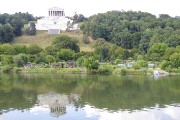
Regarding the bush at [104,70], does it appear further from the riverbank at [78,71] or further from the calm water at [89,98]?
the calm water at [89,98]

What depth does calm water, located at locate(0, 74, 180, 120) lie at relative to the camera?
24.0 m

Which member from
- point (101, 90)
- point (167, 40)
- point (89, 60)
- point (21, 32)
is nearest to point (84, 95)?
point (101, 90)

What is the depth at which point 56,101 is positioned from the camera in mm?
28672

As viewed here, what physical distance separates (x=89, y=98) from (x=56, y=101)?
2823 mm

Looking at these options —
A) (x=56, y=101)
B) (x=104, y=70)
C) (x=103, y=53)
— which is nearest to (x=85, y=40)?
(x=103, y=53)

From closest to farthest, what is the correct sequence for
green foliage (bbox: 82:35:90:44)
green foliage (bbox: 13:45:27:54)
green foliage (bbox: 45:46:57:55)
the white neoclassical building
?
green foliage (bbox: 45:46:57:55) → green foliage (bbox: 13:45:27:54) → green foliage (bbox: 82:35:90:44) → the white neoclassical building

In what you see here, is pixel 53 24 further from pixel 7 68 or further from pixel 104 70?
pixel 104 70

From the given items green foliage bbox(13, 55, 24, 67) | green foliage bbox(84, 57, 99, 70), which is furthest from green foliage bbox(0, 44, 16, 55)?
green foliage bbox(84, 57, 99, 70)

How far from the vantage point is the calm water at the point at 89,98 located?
944 inches

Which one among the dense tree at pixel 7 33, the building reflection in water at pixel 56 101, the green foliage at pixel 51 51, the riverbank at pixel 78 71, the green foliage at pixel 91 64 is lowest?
the building reflection in water at pixel 56 101

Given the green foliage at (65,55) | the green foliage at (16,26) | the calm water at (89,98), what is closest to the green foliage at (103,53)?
the green foliage at (65,55)

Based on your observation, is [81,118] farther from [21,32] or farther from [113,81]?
[21,32]

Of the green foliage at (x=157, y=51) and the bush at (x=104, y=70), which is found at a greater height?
the green foliage at (x=157, y=51)

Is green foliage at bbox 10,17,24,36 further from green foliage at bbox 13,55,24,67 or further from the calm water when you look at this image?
the calm water
